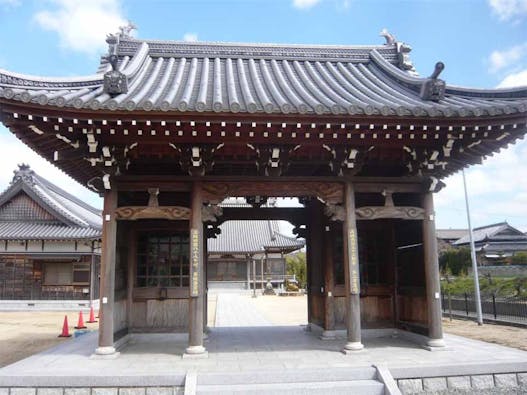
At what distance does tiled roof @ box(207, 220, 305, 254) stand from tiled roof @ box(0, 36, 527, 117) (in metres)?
27.7

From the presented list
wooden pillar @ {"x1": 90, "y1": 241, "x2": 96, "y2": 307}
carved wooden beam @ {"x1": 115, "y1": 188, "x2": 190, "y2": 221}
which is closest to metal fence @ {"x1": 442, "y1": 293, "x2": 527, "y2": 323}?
carved wooden beam @ {"x1": 115, "y1": 188, "x2": 190, "y2": 221}

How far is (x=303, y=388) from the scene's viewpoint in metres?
6.87

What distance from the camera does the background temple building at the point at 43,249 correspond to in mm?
26578

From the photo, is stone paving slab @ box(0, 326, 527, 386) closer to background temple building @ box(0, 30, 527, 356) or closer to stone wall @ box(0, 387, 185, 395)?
stone wall @ box(0, 387, 185, 395)

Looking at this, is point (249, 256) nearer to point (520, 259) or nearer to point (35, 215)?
point (35, 215)

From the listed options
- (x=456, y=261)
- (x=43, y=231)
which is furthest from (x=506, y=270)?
(x=43, y=231)

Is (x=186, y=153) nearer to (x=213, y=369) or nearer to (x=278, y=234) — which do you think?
(x=213, y=369)

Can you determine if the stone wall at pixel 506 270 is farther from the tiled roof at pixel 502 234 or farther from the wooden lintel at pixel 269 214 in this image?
the wooden lintel at pixel 269 214

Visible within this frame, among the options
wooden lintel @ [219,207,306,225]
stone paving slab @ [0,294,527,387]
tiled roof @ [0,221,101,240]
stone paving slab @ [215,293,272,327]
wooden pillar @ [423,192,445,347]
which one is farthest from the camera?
tiled roof @ [0,221,101,240]

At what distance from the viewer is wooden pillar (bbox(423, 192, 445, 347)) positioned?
8.69 m

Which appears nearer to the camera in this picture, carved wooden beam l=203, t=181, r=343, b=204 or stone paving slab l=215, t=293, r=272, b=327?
carved wooden beam l=203, t=181, r=343, b=204

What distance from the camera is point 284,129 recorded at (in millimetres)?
7660

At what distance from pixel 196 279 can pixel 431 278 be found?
4756mm

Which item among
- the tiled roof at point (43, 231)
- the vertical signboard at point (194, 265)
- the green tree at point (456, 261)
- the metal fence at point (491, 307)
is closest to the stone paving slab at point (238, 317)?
the vertical signboard at point (194, 265)
